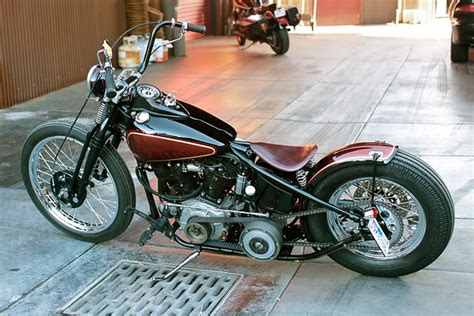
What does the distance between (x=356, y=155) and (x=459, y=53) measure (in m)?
7.84

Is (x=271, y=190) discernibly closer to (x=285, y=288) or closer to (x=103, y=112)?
(x=285, y=288)

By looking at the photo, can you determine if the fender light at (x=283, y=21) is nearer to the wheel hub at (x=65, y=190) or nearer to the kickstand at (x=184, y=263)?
the wheel hub at (x=65, y=190)

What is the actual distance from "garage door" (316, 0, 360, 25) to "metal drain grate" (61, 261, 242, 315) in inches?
542

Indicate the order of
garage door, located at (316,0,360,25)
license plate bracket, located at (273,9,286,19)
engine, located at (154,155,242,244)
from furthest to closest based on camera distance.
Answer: garage door, located at (316,0,360,25) < license plate bracket, located at (273,9,286,19) < engine, located at (154,155,242,244)

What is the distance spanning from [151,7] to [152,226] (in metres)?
8.27

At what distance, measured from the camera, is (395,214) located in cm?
388

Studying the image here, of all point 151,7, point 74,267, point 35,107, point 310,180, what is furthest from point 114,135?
point 151,7

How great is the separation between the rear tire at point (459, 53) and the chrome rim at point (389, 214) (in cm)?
763

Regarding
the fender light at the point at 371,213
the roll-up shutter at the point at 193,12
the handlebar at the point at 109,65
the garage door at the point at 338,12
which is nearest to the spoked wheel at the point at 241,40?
the roll-up shutter at the point at 193,12

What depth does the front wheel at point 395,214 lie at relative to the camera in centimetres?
376

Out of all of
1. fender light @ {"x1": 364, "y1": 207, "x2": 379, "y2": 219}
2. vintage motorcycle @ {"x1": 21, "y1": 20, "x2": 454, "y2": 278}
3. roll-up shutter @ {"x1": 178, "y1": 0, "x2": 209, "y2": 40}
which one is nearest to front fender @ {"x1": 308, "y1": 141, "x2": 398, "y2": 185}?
vintage motorcycle @ {"x1": 21, "y1": 20, "x2": 454, "y2": 278}

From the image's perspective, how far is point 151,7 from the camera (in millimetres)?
11891

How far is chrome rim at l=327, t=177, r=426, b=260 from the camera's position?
3.86 m

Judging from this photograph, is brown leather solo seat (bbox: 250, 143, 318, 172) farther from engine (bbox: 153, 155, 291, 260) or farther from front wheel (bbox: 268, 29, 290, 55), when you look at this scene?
front wheel (bbox: 268, 29, 290, 55)
